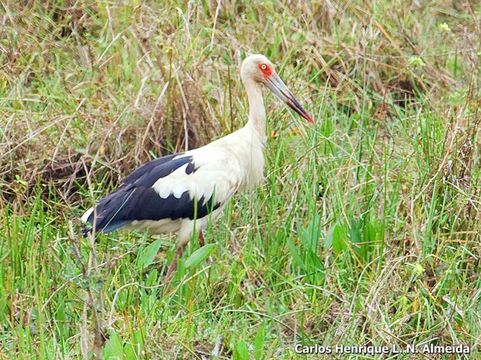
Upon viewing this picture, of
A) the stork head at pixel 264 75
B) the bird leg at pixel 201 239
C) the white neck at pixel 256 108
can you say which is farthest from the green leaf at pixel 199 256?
the stork head at pixel 264 75

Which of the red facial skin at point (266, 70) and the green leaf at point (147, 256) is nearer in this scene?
the green leaf at point (147, 256)

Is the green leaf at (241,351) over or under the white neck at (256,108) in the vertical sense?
under

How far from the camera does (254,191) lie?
21.1 ft

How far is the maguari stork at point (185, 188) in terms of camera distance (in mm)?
5922

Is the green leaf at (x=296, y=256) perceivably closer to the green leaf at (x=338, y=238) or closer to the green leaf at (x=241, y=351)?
the green leaf at (x=338, y=238)

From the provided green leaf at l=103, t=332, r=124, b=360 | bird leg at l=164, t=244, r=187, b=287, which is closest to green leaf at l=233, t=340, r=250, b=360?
green leaf at l=103, t=332, r=124, b=360

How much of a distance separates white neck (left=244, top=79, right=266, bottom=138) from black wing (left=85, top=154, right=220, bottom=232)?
1.47 feet

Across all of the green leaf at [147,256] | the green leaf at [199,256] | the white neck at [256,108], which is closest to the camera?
the green leaf at [199,256]

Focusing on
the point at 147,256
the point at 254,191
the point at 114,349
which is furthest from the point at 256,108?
the point at 114,349

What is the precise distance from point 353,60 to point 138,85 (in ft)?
4.77

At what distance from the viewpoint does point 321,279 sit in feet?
18.6

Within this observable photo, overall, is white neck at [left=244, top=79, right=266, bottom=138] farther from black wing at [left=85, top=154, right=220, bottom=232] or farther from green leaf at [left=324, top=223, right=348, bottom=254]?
green leaf at [left=324, top=223, right=348, bottom=254]

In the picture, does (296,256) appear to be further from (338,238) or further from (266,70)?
(266,70)

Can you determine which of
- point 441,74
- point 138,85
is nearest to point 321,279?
point 138,85
